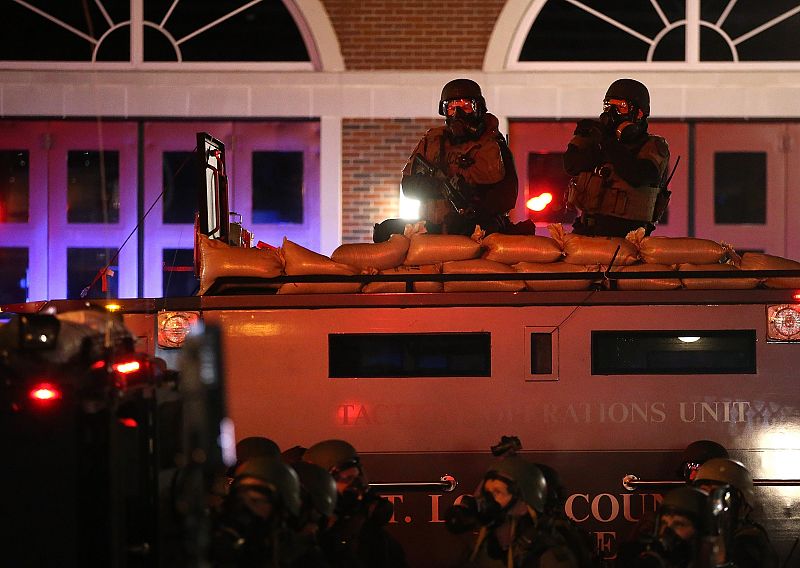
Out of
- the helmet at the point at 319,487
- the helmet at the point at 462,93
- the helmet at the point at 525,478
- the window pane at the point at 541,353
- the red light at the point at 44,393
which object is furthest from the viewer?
the helmet at the point at 462,93

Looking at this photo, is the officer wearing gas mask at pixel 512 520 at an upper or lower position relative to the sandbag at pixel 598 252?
lower

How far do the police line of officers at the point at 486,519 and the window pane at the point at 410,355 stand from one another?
520 mm

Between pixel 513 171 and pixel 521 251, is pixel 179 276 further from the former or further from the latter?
pixel 521 251

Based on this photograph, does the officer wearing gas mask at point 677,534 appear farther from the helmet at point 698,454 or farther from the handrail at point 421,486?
the handrail at point 421,486

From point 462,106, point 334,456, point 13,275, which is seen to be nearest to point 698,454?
point 334,456

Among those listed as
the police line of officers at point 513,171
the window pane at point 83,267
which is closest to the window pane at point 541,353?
the police line of officers at point 513,171

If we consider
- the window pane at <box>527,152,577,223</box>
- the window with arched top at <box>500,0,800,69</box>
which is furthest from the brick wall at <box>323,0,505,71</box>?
the window pane at <box>527,152,577,223</box>

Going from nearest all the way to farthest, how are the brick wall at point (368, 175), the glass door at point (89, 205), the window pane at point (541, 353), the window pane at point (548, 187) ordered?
the window pane at point (541, 353)
the window pane at point (548, 187)
the brick wall at point (368, 175)
the glass door at point (89, 205)

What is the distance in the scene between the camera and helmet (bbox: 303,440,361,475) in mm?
5605

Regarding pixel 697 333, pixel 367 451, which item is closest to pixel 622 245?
pixel 697 333

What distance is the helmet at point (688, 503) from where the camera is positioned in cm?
521

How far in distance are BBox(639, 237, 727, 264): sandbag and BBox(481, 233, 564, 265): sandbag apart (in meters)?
0.48

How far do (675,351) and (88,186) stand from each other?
9.16 meters

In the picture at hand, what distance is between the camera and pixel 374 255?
6.47 m
